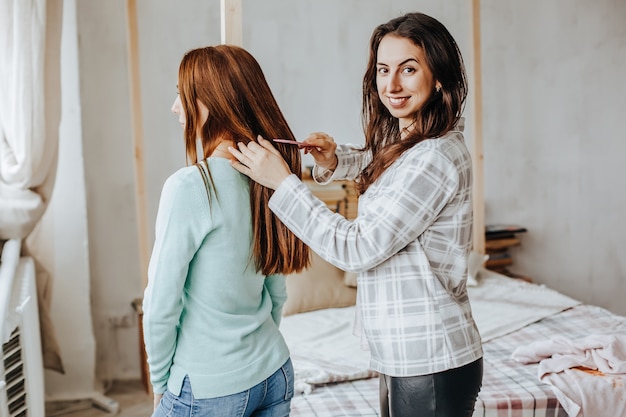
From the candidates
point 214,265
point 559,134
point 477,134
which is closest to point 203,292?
point 214,265

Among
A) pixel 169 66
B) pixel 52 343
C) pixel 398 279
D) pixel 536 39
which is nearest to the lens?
pixel 398 279

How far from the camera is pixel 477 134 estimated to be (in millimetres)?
3562

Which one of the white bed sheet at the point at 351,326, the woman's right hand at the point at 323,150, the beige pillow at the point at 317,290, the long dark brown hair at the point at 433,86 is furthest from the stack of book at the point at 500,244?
the long dark brown hair at the point at 433,86

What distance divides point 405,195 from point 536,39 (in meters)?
3.22

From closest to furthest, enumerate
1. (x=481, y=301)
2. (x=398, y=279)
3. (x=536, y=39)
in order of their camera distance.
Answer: (x=398, y=279) → (x=481, y=301) → (x=536, y=39)

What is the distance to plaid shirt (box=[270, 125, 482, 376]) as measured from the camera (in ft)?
4.19

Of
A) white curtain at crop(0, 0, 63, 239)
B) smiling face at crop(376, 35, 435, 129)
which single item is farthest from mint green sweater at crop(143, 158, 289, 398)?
white curtain at crop(0, 0, 63, 239)

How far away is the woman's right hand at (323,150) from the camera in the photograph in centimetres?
159

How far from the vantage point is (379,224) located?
128 centimetres

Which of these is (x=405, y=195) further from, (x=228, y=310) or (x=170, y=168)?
(x=170, y=168)

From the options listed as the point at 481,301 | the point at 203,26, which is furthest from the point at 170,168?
the point at 481,301

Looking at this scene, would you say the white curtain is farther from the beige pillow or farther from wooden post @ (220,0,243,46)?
the beige pillow

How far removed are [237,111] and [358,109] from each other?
7.87ft

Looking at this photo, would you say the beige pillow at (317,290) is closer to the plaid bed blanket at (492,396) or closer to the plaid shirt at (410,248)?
the plaid bed blanket at (492,396)
